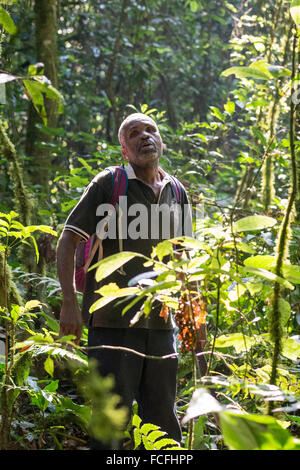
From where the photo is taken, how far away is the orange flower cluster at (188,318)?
1.50 m

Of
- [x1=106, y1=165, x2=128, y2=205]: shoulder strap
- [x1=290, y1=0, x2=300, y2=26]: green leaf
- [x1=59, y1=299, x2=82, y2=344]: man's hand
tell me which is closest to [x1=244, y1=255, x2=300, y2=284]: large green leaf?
[x1=290, y1=0, x2=300, y2=26]: green leaf

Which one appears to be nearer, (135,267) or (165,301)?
(165,301)

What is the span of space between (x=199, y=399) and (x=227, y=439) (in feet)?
0.42

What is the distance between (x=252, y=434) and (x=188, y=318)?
73cm

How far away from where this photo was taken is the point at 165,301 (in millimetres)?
1613

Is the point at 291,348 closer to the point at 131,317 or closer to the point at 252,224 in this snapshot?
the point at 252,224

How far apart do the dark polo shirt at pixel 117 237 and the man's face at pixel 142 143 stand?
8 centimetres

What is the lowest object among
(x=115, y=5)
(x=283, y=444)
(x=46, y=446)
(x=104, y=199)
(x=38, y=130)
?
(x=46, y=446)

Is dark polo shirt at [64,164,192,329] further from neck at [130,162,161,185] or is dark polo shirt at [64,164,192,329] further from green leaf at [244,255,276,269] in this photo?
green leaf at [244,255,276,269]

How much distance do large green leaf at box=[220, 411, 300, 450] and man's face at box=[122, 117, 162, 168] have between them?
1.78 meters

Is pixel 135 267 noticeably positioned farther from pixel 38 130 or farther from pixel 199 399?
pixel 38 130

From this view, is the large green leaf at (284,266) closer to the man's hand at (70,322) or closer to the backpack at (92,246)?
the man's hand at (70,322)

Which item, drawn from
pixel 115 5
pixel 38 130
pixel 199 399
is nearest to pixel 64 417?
pixel 199 399

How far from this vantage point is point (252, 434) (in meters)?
0.79
